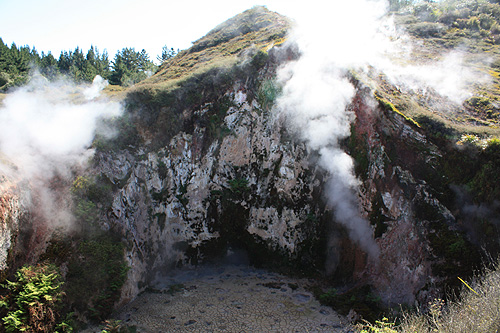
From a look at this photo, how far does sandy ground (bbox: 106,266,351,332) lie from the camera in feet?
26.3

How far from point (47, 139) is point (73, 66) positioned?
24.0 meters

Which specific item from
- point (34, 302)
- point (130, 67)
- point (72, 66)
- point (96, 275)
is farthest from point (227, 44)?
point (72, 66)

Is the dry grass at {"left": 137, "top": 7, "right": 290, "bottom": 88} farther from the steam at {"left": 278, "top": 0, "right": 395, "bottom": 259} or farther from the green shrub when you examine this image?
the green shrub

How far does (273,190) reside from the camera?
11688 mm

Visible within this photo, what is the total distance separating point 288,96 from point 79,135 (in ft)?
26.0

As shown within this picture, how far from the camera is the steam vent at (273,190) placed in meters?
7.76

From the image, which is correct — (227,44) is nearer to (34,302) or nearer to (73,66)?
(34,302)

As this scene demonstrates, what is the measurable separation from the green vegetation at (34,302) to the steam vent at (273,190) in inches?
2.6

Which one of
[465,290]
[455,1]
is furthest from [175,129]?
[455,1]

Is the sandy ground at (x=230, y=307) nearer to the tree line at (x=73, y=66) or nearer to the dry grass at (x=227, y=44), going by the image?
the dry grass at (x=227, y=44)

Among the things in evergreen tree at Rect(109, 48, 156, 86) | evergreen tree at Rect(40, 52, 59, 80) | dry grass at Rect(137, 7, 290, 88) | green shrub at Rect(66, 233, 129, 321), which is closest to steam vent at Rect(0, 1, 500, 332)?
green shrub at Rect(66, 233, 129, 321)

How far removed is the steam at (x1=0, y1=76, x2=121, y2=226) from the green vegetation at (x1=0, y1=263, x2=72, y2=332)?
1.64m

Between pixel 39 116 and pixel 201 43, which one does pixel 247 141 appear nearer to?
pixel 39 116

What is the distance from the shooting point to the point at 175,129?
38.9 ft
